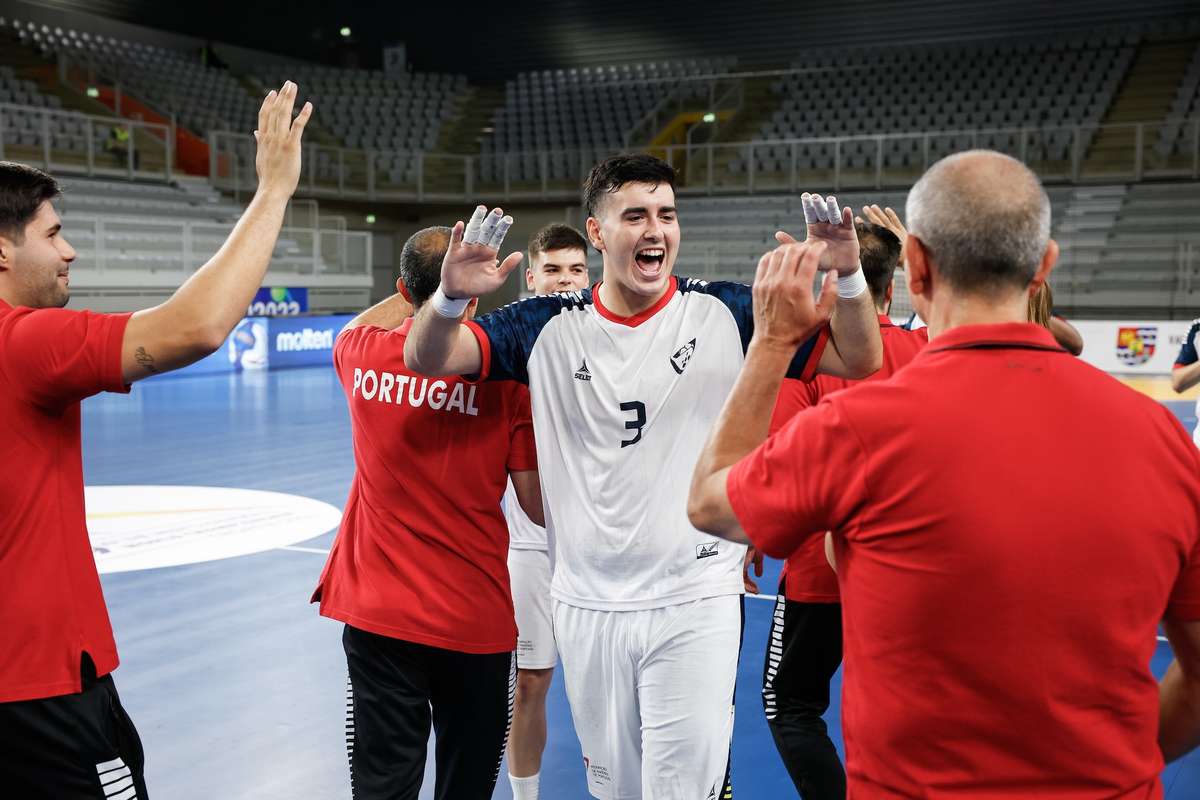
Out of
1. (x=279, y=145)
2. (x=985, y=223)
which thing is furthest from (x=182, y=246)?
(x=985, y=223)

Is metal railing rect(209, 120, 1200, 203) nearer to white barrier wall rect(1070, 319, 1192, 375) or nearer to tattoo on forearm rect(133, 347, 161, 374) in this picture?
white barrier wall rect(1070, 319, 1192, 375)

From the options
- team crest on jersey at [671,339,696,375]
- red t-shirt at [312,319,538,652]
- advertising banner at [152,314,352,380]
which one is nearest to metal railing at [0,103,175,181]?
advertising banner at [152,314,352,380]

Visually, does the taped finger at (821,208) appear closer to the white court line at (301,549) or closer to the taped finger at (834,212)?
the taped finger at (834,212)

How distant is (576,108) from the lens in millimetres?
30203

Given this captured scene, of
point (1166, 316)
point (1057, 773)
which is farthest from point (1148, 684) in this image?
point (1166, 316)

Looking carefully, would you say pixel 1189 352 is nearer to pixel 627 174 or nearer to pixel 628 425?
pixel 627 174

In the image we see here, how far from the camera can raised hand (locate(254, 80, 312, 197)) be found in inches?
92.4

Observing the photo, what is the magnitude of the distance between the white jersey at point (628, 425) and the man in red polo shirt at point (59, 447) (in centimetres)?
93

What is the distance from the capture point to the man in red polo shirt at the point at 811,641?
357 cm

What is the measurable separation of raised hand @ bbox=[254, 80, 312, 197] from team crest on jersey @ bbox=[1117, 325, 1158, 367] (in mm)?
19451

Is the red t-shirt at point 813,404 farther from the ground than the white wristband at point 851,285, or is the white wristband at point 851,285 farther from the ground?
the white wristband at point 851,285

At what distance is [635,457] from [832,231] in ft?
2.70

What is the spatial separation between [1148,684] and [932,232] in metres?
0.78

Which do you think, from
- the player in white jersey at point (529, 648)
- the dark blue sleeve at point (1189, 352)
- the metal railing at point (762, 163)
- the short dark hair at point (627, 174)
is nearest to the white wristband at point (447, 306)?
the short dark hair at point (627, 174)
